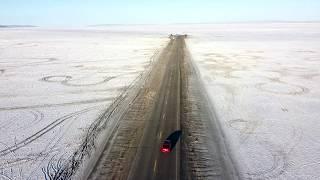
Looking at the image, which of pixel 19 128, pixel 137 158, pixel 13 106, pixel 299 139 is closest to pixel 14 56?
pixel 13 106

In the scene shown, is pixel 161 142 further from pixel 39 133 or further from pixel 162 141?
pixel 39 133

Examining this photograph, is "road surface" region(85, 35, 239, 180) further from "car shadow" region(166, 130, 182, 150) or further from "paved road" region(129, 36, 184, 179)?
"car shadow" region(166, 130, 182, 150)

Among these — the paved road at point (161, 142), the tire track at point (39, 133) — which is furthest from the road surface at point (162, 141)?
the tire track at point (39, 133)

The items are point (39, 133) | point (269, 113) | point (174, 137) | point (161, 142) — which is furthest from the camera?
point (269, 113)

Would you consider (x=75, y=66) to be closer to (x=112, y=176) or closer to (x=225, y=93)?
(x=225, y=93)

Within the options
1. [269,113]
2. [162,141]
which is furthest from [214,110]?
[162,141]
